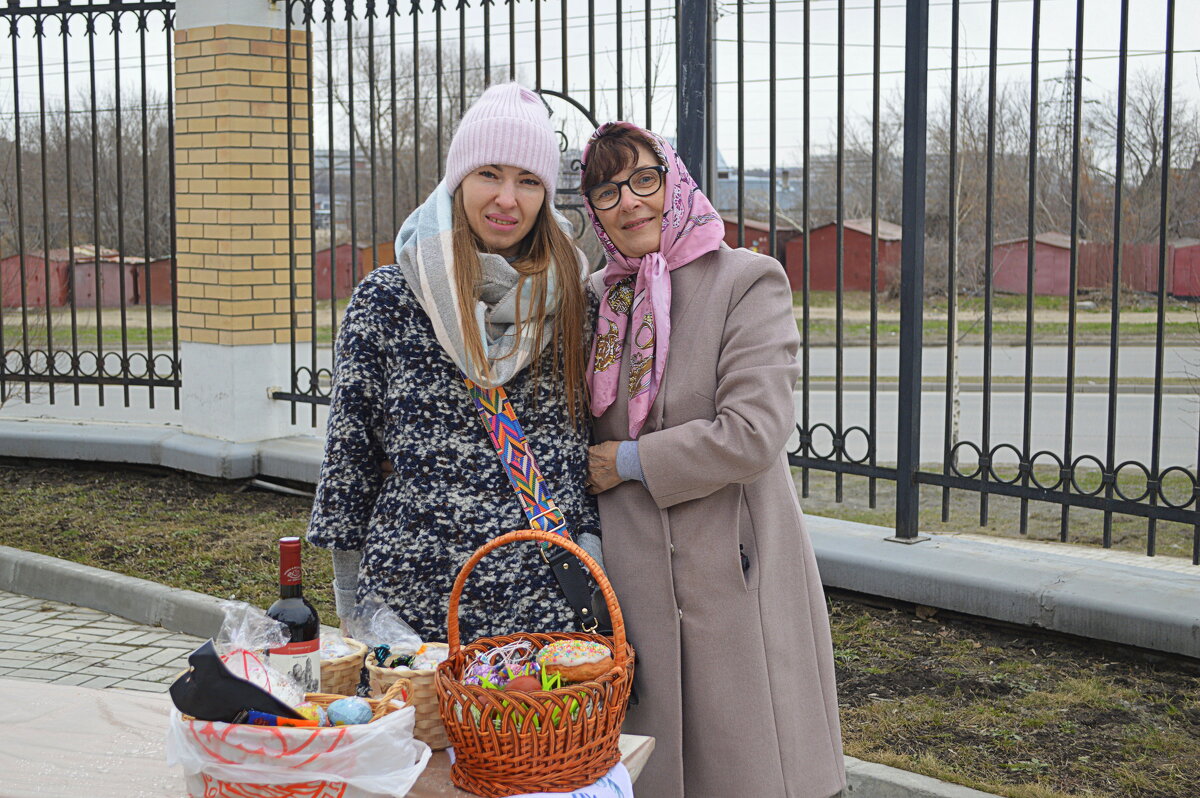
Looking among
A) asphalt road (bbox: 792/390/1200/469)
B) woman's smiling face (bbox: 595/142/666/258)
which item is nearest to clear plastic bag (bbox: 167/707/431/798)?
woman's smiling face (bbox: 595/142/666/258)

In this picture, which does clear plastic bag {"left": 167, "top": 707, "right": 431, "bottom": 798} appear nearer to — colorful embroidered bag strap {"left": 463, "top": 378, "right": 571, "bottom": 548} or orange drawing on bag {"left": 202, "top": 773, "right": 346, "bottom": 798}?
orange drawing on bag {"left": 202, "top": 773, "right": 346, "bottom": 798}

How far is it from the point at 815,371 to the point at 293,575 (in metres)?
18.8

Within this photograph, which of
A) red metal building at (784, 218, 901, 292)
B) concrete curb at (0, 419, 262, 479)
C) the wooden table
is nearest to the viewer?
the wooden table

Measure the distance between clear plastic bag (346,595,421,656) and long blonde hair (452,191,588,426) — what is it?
55 centimetres

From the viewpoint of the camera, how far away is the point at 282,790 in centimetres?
180

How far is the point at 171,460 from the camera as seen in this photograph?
762cm

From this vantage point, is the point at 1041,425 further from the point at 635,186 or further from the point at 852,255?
the point at 852,255

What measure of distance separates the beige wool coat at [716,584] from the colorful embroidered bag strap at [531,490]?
18 centimetres

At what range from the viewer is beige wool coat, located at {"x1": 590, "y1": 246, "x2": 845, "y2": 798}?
2.61 metres

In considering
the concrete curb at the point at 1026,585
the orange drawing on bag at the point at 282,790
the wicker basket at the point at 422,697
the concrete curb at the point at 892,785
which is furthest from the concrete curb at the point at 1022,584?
the orange drawing on bag at the point at 282,790

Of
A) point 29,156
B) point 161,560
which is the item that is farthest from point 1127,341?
point 161,560

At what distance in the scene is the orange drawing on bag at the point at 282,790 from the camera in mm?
1800

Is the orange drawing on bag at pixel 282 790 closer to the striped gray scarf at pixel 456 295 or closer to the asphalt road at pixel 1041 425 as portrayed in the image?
the striped gray scarf at pixel 456 295

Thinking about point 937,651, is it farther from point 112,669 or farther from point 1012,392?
point 1012,392
